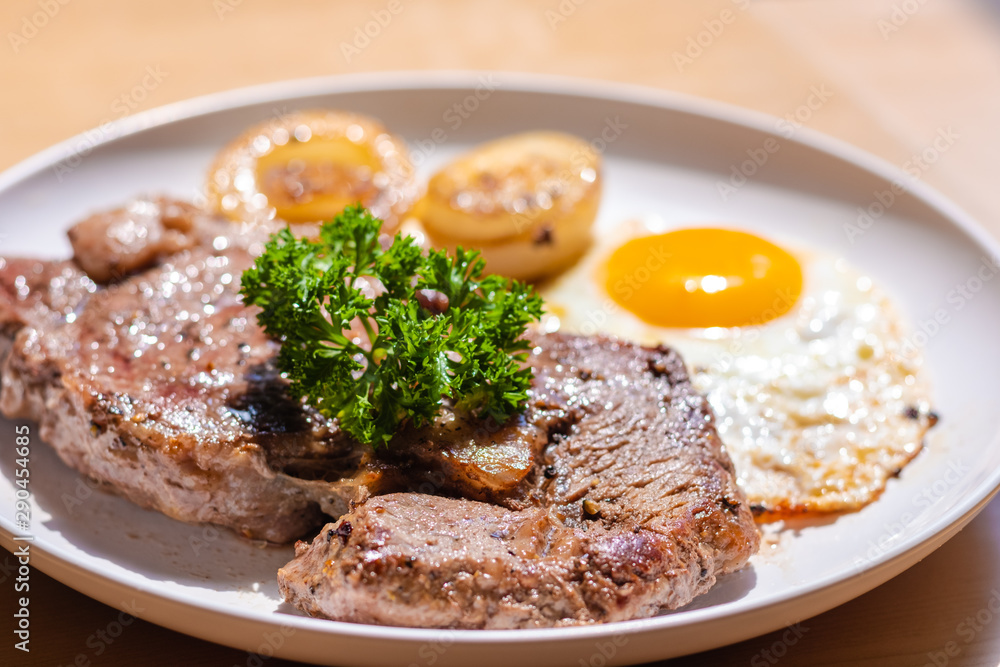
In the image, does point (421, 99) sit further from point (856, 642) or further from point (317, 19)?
point (856, 642)

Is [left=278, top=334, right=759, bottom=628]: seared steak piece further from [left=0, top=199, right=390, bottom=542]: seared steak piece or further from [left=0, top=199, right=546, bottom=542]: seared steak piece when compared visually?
[left=0, top=199, right=390, bottom=542]: seared steak piece

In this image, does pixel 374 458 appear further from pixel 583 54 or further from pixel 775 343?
pixel 583 54

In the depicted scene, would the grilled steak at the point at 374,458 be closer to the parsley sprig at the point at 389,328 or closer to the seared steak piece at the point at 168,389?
the seared steak piece at the point at 168,389

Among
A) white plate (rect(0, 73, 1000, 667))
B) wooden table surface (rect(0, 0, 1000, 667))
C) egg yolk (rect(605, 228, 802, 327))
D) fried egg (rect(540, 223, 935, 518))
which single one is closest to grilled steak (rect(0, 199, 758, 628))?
white plate (rect(0, 73, 1000, 667))

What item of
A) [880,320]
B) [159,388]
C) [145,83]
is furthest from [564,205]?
[145,83]

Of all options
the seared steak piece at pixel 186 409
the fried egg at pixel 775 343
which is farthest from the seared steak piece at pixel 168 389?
the fried egg at pixel 775 343

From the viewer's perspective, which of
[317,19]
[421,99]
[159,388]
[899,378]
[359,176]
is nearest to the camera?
[159,388]
